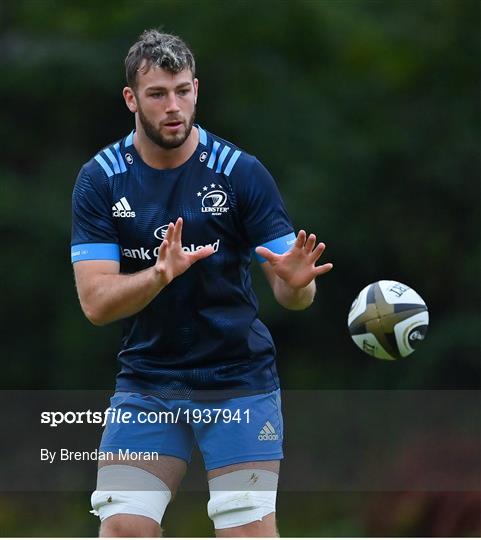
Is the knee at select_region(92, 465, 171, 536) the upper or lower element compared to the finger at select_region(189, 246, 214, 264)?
lower

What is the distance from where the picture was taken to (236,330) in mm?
5562

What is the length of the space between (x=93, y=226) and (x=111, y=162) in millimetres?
290

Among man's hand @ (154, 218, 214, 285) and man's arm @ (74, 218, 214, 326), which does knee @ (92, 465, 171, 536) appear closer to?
man's arm @ (74, 218, 214, 326)

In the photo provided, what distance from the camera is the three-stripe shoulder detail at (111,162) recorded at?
5.59m

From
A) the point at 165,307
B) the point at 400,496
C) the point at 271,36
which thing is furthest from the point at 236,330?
the point at 271,36

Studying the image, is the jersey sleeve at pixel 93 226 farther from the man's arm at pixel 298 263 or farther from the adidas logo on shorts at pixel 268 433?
the adidas logo on shorts at pixel 268 433

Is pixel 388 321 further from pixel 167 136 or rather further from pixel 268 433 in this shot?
pixel 167 136

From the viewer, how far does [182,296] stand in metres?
5.53

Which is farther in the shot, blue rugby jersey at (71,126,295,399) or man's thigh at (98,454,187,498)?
blue rugby jersey at (71,126,295,399)

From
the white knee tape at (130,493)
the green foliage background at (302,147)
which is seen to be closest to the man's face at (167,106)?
the white knee tape at (130,493)

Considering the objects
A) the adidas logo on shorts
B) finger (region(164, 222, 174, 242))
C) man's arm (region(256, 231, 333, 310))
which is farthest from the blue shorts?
finger (region(164, 222, 174, 242))

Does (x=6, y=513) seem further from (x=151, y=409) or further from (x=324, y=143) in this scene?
(x=151, y=409)

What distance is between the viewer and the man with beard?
5.41 m

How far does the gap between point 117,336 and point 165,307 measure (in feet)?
25.9
